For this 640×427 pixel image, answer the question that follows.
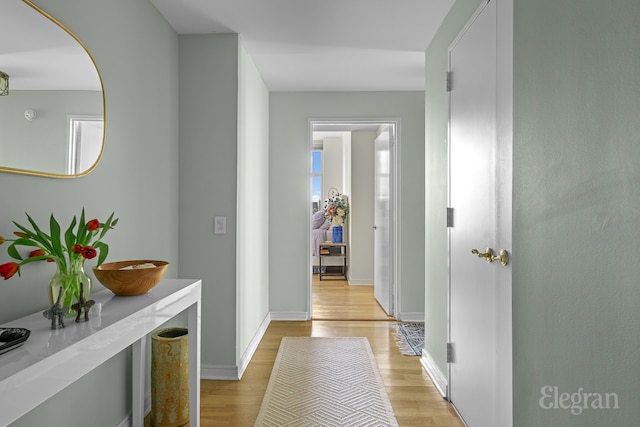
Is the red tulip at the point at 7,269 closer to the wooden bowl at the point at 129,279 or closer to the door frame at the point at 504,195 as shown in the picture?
the wooden bowl at the point at 129,279

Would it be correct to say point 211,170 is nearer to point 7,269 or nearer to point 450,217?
point 450,217

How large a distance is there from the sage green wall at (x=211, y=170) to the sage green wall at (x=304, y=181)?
1547mm

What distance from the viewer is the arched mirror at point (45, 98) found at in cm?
142

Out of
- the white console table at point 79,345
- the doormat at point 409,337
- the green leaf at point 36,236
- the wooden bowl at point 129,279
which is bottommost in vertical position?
the doormat at point 409,337

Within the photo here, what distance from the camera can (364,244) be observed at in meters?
6.49

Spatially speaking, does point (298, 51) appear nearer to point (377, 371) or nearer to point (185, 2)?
point (185, 2)

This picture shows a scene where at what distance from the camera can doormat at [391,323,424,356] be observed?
11.7ft

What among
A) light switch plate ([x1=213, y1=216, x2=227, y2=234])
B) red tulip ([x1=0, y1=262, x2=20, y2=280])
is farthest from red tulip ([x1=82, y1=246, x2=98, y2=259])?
light switch plate ([x1=213, y1=216, x2=227, y2=234])

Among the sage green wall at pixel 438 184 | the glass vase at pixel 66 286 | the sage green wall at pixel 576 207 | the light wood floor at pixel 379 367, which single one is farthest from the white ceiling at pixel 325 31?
the light wood floor at pixel 379 367

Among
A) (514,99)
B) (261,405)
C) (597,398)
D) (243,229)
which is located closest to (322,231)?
(243,229)

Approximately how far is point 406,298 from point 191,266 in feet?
8.00

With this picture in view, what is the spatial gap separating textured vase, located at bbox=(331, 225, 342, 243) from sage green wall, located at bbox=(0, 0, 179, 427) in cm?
442

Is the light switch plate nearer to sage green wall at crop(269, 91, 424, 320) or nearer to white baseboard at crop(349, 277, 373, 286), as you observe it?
sage green wall at crop(269, 91, 424, 320)

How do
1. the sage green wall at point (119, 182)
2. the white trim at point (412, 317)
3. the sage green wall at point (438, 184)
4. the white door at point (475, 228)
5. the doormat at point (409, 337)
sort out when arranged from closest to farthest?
the sage green wall at point (119, 182) → the white door at point (475, 228) → the sage green wall at point (438, 184) → the doormat at point (409, 337) → the white trim at point (412, 317)
